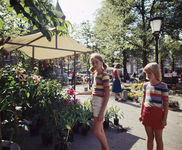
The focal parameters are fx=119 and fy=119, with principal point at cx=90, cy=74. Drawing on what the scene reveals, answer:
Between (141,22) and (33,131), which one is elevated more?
(141,22)

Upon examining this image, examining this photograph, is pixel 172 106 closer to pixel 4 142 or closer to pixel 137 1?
pixel 4 142

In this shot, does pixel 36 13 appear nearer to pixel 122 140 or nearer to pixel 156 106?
pixel 156 106

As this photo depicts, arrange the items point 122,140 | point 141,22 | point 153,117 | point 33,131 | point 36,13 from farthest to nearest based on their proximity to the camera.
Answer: point 141,22, point 33,131, point 122,140, point 153,117, point 36,13

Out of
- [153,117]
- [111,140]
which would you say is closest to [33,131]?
[111,140]

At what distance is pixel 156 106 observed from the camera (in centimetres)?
194

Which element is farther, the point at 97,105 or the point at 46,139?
the point at 46,139

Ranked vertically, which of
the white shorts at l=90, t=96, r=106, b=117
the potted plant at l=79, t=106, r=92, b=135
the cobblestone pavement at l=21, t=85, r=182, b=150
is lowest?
the cobblestone pavement at l=21, t=85, r=182, b=150

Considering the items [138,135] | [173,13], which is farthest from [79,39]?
[138,135]

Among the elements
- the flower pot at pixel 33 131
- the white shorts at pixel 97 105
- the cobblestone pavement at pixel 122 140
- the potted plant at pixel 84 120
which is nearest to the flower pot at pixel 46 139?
the cobblestone pavement at pixel 122 140

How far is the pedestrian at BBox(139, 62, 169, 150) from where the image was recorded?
189cm

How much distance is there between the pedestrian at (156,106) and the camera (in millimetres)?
1894

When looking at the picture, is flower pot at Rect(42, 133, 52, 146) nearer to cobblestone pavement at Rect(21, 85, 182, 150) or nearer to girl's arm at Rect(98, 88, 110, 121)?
cobblestone pavement at Rect(21, 85, 182, 150)

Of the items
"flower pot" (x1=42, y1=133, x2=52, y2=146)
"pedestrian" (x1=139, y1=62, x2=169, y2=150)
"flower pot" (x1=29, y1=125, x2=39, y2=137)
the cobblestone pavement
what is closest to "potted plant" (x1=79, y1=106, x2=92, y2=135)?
the cobblestone pavement

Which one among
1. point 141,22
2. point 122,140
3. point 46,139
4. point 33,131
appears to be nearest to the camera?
point 46,139
